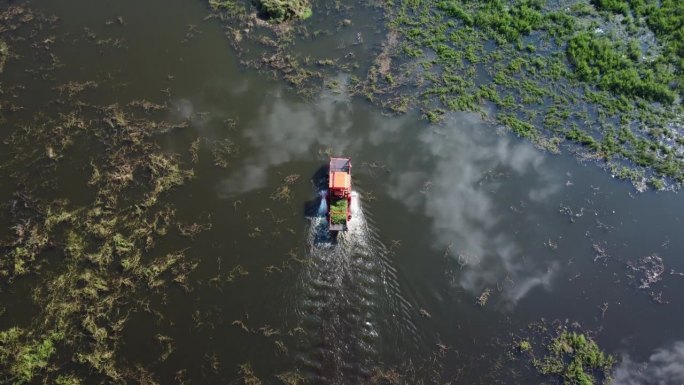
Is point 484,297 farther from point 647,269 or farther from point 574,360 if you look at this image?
point 647,269

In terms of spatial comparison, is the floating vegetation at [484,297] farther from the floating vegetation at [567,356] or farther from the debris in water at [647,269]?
the debris in water at [647,269]

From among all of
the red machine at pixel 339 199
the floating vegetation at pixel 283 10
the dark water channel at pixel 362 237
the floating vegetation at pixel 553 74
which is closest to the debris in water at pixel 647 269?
the dark water channel at pixel 362 237

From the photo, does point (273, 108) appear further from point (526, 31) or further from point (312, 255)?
point (526, 31)

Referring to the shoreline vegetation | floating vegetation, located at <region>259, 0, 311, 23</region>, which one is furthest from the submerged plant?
floating vegetation, located at <region>259, 0, 311, 23</region>

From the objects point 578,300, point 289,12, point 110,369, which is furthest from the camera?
point 289,12

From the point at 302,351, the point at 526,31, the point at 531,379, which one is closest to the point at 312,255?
the point at 302,351

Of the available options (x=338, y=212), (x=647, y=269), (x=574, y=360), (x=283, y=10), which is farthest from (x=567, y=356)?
(x=283, y=10)
